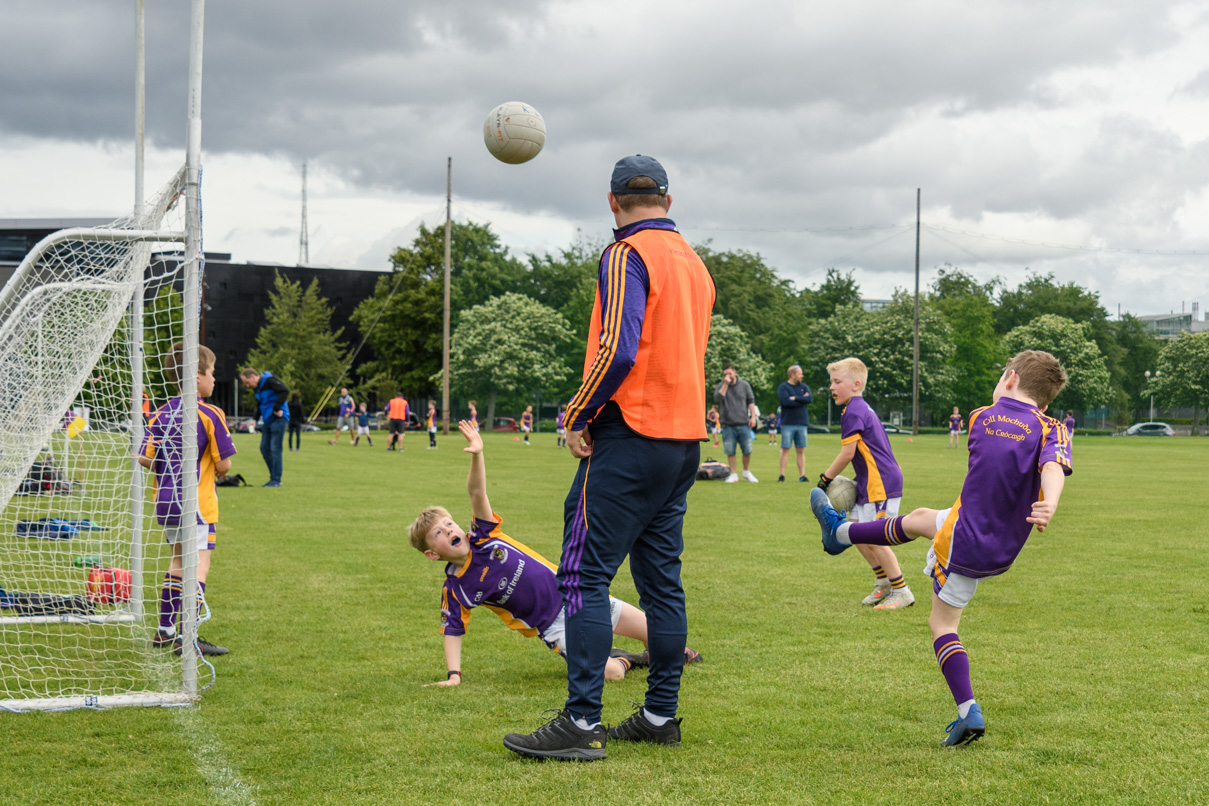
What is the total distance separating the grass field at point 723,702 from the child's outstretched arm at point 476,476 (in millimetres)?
915

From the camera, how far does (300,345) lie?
211ft

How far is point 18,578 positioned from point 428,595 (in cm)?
284

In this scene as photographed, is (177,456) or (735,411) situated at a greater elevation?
(735,411)

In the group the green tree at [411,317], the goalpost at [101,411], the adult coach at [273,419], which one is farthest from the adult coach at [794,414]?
the green tree at [411,317]

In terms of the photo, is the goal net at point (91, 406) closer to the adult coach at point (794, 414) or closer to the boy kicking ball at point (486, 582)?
the boy kicking ball at point (486, 582)

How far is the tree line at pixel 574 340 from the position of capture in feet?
207

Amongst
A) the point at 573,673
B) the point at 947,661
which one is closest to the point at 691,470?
the point at 573,673

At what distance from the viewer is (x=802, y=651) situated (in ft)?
18.5

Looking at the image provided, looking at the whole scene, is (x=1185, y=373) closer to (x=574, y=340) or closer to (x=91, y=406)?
(x=574, y=340)

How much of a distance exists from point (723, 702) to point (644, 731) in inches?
28.7

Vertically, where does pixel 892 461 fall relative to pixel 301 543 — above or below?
above

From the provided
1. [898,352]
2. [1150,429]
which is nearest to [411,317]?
[898,352]

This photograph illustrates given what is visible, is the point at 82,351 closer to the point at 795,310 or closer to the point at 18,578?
the point at 18,578

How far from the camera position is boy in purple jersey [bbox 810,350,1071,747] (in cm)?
392
